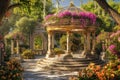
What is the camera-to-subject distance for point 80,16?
68.2 ft

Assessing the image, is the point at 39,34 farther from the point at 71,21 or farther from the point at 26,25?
the point at 71,21

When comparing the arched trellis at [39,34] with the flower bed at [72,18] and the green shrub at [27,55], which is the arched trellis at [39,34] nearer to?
the green shrub at [27,55]

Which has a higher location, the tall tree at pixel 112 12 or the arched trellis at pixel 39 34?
the tall tree at pixel 112 12

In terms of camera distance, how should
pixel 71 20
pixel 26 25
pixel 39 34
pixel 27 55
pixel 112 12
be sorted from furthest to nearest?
pixel 39 34 → pixel 26 25 → pixel 27 55 → pixel 71 20 → pixel 112 12

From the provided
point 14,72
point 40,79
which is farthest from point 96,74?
point 40,79

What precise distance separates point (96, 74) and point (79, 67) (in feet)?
31.9

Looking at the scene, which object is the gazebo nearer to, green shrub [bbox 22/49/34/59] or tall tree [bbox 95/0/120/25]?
green shrub [bbox 22/49/34/59]

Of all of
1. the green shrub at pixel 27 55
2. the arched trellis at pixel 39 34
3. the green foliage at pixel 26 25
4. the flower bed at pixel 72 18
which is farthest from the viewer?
the arched trellis at pixel 39 34

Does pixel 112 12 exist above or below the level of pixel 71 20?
below

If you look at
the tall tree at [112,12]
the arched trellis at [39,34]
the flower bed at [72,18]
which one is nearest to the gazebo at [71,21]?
the flower bed at [72,18]

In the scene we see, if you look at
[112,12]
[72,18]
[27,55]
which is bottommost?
[27,55]

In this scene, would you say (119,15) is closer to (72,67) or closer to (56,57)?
(72,67)

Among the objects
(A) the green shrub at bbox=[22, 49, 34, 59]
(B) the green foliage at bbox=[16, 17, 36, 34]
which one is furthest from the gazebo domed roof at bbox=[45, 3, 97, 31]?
(B) the green foliage at bbox=[16, 17, 36, 34]

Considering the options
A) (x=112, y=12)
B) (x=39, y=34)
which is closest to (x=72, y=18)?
(x=112, y=12)
